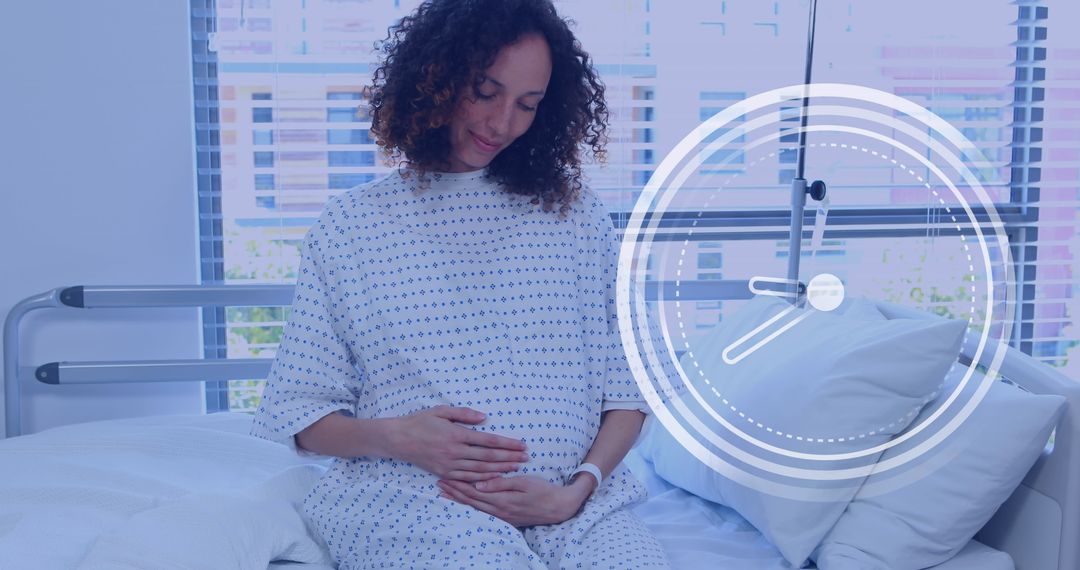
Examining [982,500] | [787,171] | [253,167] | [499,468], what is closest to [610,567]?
[499,468]

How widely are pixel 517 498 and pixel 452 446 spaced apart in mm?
112

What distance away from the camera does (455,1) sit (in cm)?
143

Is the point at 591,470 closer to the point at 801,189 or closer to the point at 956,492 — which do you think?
the point at 956,492

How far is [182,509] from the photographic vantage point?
4.11 ft

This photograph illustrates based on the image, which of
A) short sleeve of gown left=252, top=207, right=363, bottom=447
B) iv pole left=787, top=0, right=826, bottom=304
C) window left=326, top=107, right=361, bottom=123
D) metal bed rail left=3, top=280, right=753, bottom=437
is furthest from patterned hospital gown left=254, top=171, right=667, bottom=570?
window left=326, top=107, right=361, bottom=123

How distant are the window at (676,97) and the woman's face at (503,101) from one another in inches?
25.6

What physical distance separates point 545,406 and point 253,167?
3.52 feet

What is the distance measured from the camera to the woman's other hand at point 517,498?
1306 millimetres

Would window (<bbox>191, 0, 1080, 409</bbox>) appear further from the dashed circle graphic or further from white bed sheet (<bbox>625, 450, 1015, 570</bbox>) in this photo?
white bed sheet (<bbox>625, 450, 1015, 570</bbox>)

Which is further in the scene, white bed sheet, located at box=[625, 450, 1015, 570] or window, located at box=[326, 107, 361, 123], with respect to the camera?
window, located at box=[326, 107, 361, 123]

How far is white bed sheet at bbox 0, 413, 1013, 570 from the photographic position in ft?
3.92

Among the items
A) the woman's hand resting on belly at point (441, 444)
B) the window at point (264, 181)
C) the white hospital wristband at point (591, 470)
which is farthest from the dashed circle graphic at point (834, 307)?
the window at point (264, 181)

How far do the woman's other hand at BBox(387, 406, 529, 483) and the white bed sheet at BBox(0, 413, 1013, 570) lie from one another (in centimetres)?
20
